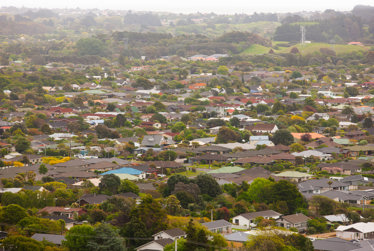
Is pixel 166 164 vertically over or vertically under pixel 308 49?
over

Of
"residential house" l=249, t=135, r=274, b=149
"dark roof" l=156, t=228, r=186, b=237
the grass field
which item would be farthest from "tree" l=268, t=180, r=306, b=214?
the grass field

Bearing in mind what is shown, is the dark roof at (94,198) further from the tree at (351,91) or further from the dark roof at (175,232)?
the tree at (351,91)

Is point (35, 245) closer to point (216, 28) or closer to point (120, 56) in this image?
point (120, 56)

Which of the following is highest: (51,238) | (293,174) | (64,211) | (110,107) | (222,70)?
(51,238)

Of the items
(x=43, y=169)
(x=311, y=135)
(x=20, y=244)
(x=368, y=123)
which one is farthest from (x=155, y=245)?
(x=368, y=123)

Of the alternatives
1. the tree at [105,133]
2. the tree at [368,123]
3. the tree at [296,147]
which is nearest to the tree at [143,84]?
the tree at [105,133]

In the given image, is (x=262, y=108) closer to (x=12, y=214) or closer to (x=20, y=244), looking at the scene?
(x=12, y=214)
